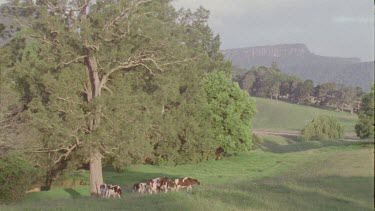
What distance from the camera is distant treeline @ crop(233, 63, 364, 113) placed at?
127594 millimetres

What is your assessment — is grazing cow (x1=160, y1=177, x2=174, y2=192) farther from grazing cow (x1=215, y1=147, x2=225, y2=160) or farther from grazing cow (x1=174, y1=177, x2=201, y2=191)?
grazing cow (x1=215, y1=147, x2=225, y2=160)

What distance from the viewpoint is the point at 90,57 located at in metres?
29.9

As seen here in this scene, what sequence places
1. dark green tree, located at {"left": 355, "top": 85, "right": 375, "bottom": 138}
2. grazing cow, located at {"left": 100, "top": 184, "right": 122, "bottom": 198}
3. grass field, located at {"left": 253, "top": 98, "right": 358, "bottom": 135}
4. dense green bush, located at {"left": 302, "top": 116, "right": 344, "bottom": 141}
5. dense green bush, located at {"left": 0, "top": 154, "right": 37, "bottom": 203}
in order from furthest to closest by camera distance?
grass field, located at {"left": 253, "top": 98, "right": 358, "bottom": 135} → dense green bush, located at {"left": 302, "top": 116, "right": 344, "bottom": 141} → dense green bush, located at {"left": 0, "top": 154, "right": 37, "bottom": 203} → grazing cow, located at {"left": 100, "top": 184, "right": 122, "bottom": 198} → dark green tree, located at {"left": 355, "top": 85, "right": 375, "bottom": 138}

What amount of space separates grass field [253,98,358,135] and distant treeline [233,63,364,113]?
5235mm

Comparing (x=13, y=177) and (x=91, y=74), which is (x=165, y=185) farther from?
(x=91, y=74)

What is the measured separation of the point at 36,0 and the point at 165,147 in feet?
74.2

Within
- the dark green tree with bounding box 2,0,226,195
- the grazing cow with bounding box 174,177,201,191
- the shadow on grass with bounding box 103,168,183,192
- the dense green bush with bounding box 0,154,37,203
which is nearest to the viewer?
the grazing cow with bounding box 174,177,201,191

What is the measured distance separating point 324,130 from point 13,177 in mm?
57285

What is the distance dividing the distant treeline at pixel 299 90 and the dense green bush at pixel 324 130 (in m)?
43.4

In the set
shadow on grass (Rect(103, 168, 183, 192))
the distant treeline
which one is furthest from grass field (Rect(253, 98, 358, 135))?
shadow on grass (Rect(103, 168, 183, 192))

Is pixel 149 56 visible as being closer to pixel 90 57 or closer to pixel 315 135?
pixel 90 57

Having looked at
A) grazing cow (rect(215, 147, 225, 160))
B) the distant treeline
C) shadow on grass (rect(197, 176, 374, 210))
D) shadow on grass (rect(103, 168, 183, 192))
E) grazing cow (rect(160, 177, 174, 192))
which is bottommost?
shadow on grass (rect(103, 168, 183, 192))

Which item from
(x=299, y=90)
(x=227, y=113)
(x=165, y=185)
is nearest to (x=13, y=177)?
(x=165, y=185)

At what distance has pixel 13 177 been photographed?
25422mm
